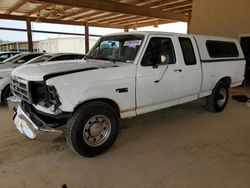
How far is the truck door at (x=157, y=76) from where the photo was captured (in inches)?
148

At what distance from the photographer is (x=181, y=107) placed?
633 cm

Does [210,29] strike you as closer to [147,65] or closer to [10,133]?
[147,65]

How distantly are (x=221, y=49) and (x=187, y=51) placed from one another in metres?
1.50

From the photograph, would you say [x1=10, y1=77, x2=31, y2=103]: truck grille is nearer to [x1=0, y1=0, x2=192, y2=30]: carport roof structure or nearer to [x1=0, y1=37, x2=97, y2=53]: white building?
[x1=0, y1=0, x2=192, y2=30]: carport roof structure

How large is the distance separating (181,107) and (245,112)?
1.60 m

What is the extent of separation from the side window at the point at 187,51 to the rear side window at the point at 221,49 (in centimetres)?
70

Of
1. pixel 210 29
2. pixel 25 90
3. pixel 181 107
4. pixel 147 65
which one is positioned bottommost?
pixel 181 107

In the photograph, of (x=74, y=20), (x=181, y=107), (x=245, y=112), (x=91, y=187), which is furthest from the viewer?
(x=74, y=20)

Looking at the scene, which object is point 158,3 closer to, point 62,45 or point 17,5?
point 17,5

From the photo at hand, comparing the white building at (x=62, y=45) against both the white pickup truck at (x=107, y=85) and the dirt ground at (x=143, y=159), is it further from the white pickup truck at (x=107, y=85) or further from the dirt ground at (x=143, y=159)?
the dirt ground at (x=143, y=159)

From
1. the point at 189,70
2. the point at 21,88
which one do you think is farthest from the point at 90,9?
the point at 21,88

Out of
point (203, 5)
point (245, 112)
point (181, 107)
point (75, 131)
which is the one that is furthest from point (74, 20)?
point (75, 131)

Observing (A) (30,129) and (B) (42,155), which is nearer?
(A) (30,129)

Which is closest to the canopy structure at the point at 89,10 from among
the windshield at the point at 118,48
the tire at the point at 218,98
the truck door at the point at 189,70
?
the windshield at the point at 118,48
